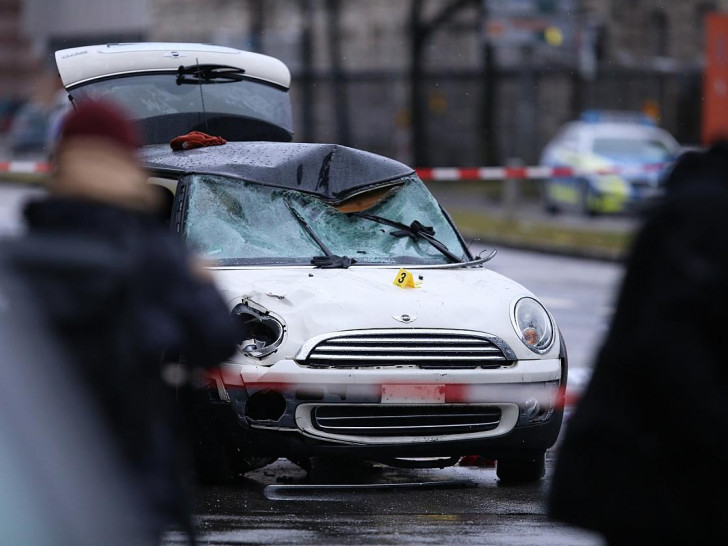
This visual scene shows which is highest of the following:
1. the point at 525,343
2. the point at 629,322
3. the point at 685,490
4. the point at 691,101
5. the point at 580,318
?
the point at 629,322

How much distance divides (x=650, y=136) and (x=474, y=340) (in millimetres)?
23003

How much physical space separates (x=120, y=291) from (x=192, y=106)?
752 centimetres

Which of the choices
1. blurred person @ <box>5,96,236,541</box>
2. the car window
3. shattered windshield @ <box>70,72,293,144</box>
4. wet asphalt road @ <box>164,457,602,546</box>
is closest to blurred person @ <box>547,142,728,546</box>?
Answer: blurred person @ <box>5,96,236,541</box>

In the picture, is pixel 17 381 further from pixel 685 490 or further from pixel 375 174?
pixel 375 174

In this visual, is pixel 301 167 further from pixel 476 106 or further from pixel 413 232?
pixel 476 106

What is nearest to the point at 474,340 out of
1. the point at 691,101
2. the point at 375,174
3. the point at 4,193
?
the point at 375,174

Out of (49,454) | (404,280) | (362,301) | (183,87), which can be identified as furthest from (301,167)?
(49,454)

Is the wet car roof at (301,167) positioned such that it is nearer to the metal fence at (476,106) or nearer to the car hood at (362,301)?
the car hood at (362,301)

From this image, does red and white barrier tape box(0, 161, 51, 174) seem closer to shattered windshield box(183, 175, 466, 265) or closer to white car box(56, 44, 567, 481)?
shattered windshield box(183, 175, 466, 265)

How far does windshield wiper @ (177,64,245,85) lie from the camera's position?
11.2 m

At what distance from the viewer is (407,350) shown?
7.21m

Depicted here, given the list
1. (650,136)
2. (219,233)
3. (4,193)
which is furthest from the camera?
(4,193)

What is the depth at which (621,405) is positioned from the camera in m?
3.33

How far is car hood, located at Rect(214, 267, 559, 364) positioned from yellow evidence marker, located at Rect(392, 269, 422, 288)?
24 mm
